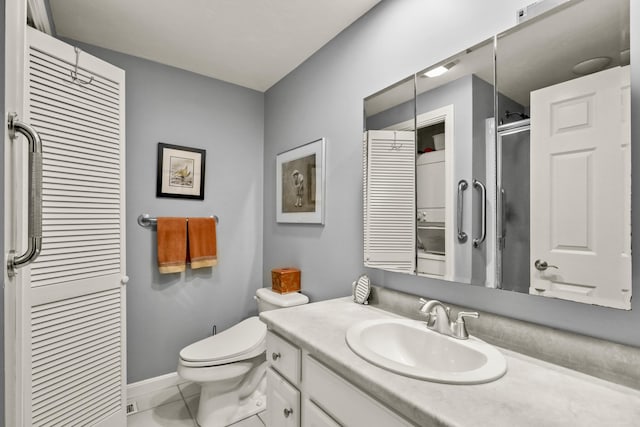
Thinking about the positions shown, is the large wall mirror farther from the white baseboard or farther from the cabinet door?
the white baseboard

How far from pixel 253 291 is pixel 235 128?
4.54 ft

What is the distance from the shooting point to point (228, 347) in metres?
1.90

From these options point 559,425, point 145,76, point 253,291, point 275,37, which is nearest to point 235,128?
point 145,76

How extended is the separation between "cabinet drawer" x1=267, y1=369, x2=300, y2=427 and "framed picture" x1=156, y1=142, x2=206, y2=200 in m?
1.51

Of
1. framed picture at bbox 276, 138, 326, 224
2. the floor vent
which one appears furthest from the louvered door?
the floor vent

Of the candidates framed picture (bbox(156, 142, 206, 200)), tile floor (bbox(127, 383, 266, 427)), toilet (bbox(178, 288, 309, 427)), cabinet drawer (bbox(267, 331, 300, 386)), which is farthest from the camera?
framed picture (bbox(156, 142, 206, 200))

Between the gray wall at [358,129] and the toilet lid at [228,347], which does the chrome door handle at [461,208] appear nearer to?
the gray wall at [358,129]

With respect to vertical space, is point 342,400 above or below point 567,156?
below

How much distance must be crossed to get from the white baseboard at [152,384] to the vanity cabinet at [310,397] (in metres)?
1.19

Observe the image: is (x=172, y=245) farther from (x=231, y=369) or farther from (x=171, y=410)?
(x=171, y=410)

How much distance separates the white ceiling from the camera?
1.63m

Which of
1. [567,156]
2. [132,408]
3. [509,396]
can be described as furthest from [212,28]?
[132,408]

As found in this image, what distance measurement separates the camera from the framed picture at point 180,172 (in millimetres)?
2229

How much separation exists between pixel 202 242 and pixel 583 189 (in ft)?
7.14
